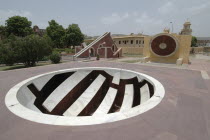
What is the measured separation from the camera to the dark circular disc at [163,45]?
49.5 ft

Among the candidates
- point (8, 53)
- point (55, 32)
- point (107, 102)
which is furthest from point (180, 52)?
point (55, 32)

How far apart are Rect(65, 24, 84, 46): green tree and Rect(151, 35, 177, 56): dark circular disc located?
28876mm

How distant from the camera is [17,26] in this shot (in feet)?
116

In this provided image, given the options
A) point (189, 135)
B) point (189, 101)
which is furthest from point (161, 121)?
Answer: point (189, 101)

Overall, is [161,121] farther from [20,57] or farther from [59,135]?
[20,57]

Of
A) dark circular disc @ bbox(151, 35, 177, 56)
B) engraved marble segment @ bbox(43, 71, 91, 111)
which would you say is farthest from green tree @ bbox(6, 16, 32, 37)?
dark circular disc @ bbox(151, 35, 177, 56)

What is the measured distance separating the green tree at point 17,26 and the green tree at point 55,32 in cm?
677

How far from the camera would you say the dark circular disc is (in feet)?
49.5

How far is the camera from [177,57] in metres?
15.9

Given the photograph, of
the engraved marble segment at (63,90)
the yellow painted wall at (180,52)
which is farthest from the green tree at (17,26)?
the yellow painted wall at (180,52)

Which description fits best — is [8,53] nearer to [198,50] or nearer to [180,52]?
[180,52]

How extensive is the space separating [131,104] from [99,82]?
3.89 metres

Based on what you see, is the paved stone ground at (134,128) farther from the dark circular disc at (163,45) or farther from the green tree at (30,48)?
the green tree at (30,48)

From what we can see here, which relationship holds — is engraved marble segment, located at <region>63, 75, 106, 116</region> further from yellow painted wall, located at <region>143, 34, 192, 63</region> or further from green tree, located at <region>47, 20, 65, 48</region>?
green tree, located at <region>47, 20, 65, 48</region>
